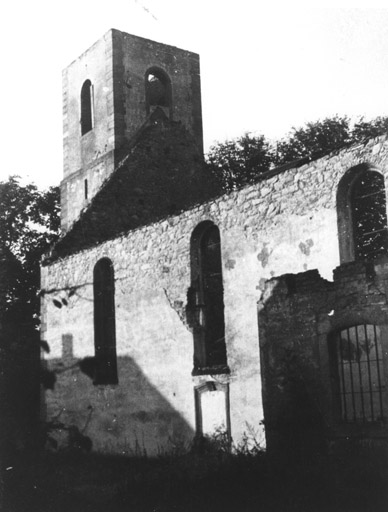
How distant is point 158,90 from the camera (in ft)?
76.5

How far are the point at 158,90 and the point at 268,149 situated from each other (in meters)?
7.02

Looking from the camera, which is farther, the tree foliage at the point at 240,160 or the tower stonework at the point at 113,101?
the tree foliage at the point at 240,160

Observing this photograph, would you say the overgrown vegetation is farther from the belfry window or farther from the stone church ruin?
the belfry window

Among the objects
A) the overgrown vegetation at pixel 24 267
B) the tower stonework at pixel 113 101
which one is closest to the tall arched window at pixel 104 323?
the overgrown vegetation at pixel 24 267

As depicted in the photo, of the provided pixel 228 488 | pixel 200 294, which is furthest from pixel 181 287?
pixel 228 488

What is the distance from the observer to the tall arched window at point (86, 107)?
74.2ft

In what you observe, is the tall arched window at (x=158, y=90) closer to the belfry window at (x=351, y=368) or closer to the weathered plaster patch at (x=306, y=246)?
the weathered plaster patch at (x=306, y=246)

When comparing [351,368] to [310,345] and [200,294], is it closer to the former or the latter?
[310,345]

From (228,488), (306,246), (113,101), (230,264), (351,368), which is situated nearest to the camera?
(228,488)

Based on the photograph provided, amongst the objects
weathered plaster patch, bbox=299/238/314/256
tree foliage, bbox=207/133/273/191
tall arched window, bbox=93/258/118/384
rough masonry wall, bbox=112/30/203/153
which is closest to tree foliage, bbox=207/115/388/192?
tree foliage, bbox=207/133/273/191

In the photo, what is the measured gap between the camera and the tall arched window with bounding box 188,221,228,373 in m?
12.9

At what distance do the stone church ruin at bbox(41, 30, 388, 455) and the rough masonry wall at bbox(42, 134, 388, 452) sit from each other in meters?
0.03

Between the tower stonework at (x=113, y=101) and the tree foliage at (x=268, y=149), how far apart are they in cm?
405

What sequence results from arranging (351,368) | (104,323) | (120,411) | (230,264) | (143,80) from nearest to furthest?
1. (351,368)
2. (230,264)
3. (120,411)
4. (104,323)
5. (143,80)
